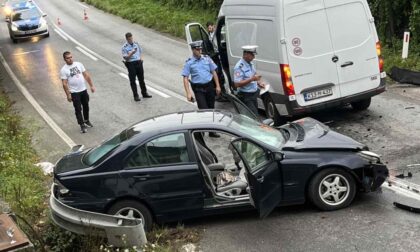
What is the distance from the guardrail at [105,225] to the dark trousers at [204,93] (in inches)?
173

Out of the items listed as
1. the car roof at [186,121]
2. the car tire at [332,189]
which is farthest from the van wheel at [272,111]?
the car tire at [332,189]

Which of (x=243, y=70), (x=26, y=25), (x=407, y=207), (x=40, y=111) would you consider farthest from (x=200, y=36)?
(x=26, y=25)

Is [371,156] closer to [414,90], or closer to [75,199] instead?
[75,199]

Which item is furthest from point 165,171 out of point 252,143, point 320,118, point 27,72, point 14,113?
point 27,72

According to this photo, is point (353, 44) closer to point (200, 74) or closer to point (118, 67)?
point (200, 74)

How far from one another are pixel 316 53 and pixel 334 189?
11.1ft

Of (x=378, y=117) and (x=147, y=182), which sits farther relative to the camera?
(x=378, y=117)

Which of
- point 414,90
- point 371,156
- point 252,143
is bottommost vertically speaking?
point 414,90

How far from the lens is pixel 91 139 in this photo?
11703 mm

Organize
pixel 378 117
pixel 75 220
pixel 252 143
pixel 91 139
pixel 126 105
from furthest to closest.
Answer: pixel 126 105 < pixel 91 139 < pixel 378 117 < pixel 252 143 < pixel 75 220

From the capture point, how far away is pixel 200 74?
10398mm

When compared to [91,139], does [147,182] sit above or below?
above

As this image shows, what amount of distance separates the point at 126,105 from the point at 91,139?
A: 8.42 ft

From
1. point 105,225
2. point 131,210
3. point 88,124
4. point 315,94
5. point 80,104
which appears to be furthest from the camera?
point 88,124
